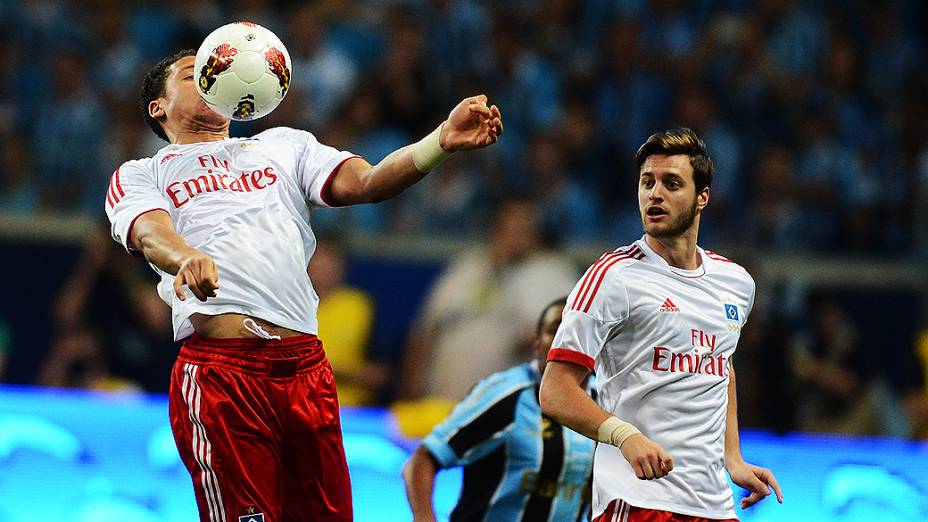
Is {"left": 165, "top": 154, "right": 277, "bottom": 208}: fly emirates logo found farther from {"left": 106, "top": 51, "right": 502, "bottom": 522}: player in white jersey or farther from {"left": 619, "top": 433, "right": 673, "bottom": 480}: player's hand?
{"left": 619, "top": 433, "right": 673, "bottom": 480}: player's hand

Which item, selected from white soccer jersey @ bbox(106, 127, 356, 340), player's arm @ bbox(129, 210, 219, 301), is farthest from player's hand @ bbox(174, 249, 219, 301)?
white soccer jersey @ bbox(106, 127, 356, 340)

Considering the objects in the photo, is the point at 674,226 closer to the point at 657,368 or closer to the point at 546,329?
the point at 657,368

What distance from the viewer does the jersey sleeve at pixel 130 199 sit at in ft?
13.9

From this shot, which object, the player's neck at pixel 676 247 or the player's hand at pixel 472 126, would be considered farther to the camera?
the player's neck at pixel 676 247

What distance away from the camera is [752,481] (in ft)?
14.7

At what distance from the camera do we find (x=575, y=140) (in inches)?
433

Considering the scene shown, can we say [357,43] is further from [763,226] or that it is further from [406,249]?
[763,226]

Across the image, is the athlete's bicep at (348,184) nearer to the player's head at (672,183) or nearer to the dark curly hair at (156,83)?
the dark curly hair at (156,83)

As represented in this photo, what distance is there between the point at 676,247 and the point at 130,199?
6.04ft

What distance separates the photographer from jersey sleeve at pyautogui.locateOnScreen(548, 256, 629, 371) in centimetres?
418

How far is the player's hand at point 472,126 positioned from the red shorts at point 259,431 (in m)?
0.87

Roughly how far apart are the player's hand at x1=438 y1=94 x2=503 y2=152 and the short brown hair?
2.04 feet

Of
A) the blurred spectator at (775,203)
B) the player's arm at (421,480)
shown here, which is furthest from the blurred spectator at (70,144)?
the player's arm at (421,480)

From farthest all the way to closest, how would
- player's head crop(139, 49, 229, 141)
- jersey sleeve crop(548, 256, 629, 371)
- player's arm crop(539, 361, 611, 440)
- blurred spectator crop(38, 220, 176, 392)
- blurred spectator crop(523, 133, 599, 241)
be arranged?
1. blurred spectator crop(523, 133, 599, 241)
2. blurred spectator crop(38, 220, 176, 392)
3. player's head crop(139, 49, 229, 141)
4. jersey sleeve crop(548, 256, 629, 371)
5. player's arm crop(539, 361, 611, 440)
